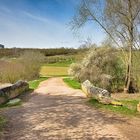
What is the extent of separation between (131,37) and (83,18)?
4400 millimetres

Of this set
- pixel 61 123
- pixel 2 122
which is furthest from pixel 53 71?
pixel 61 123

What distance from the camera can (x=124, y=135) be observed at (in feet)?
36.9

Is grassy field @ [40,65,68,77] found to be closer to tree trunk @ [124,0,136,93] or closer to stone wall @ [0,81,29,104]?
tree trunk @ [124,0,136,93]

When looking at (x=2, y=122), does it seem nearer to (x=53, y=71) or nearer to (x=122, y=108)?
(x=122, y=108)

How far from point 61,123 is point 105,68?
69.2 feet

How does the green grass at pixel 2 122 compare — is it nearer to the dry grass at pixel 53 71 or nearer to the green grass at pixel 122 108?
the green grass at pixel 122 108

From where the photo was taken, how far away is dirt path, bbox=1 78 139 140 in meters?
11.1

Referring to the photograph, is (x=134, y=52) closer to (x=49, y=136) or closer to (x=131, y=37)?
(x=131, y=37)

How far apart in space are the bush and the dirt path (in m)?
15.4

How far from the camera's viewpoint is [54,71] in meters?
78.8

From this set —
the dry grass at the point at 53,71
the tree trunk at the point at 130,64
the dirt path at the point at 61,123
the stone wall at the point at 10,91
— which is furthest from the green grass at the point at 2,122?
the dry grass at the point at 53,71

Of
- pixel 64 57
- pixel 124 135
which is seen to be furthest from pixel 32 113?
pixel 64 57

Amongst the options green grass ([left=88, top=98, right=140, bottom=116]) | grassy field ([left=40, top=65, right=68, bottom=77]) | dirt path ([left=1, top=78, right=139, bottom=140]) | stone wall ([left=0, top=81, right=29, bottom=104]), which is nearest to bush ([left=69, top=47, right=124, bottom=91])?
stone wall ([left=0, top=81, right=29, bottom=104])

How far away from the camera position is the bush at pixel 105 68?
32669mm
